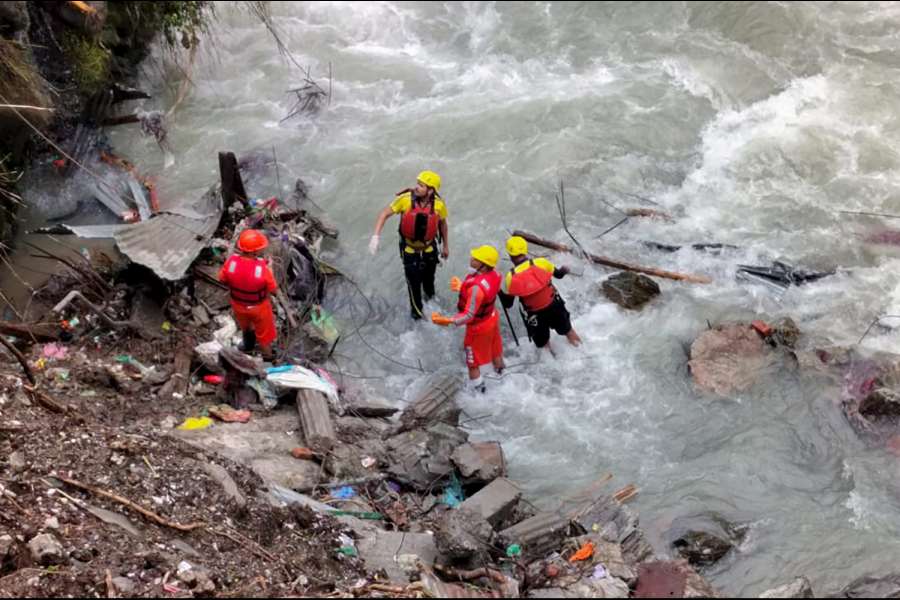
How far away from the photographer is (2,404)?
18.0ft

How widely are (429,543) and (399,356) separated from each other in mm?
3264

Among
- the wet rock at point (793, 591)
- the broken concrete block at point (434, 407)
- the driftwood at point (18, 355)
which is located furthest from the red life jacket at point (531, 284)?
the driftwood at point (18, 355)

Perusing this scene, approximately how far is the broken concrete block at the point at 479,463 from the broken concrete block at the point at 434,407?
66 cm

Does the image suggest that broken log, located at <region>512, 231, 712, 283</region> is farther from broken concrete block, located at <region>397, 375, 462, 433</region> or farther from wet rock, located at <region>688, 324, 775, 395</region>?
broken concrete block, located at <region>397, 375, 462, 433</region>

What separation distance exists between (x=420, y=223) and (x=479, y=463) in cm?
271

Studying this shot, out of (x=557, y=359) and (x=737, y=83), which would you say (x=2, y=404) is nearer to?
(x=557, y=359)

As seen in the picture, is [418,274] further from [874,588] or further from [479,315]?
[874,588]

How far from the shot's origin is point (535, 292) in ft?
24.1

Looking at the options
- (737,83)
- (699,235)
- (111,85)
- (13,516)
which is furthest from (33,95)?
(737,83)

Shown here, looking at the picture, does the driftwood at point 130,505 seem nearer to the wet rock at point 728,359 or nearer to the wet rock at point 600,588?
the wet rock at point 600,588

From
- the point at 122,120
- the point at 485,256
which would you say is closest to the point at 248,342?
the point at 485,256

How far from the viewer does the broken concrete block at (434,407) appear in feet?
23.4

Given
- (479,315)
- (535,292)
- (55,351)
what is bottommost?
(55,351)

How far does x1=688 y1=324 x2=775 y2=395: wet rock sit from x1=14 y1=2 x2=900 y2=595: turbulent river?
158mm
